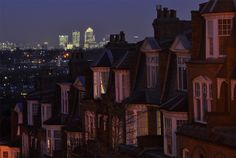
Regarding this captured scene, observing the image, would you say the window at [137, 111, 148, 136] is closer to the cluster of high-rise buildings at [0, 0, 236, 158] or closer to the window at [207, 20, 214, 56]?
the cluster of high-rise buildings at [0, 0, 236, 158]

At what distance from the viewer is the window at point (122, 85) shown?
117 ft

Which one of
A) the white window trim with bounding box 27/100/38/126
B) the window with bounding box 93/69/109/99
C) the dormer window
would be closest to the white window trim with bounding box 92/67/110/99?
the window with bounding box 93/69/109/99

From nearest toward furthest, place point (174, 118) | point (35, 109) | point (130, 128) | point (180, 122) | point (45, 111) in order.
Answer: point (180, 122) < point (174, 118) < point (130, 128) < point (45, 111) < point (35, 109)

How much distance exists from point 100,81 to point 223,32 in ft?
48.8

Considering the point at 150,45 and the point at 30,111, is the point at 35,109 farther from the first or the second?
the point at 150,45

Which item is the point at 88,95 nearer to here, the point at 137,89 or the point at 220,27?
the point at 137,89

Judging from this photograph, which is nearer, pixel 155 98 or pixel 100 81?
pixel 155 98

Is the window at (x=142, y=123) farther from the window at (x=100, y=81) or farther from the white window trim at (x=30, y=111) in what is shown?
the white window trim at (x=30, y=111)

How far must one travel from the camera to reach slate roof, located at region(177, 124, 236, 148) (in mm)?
21938

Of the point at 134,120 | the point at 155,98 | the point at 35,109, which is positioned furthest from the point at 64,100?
the point at 155,98

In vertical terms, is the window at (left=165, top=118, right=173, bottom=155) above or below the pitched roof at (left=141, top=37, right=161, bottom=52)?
below

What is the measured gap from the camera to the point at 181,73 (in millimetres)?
30078

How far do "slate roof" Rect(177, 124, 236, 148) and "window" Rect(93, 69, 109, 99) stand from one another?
13872mm

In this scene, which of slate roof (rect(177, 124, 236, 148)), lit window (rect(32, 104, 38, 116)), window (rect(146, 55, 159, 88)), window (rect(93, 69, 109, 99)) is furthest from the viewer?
lit window (rect(32, 104, 38, 116))
